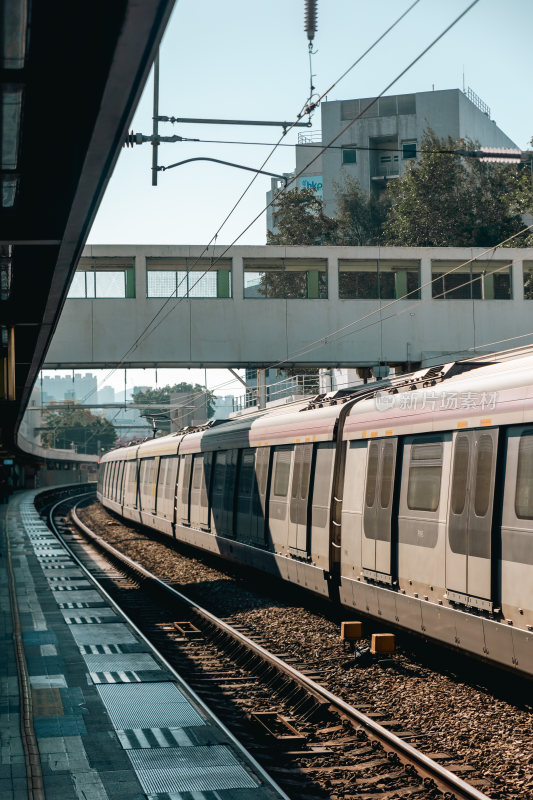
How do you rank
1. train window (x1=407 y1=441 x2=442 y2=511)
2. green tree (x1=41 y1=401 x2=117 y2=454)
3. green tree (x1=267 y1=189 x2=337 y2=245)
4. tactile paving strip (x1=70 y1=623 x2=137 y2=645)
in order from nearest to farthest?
A: 1. train window (x1=407 y1=441 x2=442 y2=511)
2. tactile paving strip (x1=70 y1=623 x2=137 y2=645)
3. green tree (x1=267 y1=189 x2=337 y2=245)
4. green tree (x1=41 y1=401 x2=117 y2=454)

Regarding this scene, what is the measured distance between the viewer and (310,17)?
13797 millimetres

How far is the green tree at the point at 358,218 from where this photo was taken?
7669cm

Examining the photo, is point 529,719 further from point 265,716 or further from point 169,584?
point 169,584

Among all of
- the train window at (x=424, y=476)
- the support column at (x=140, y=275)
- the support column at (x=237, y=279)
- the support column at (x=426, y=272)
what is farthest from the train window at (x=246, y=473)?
the support column at (x=426, y=272)

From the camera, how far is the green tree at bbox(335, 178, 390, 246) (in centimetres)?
7669

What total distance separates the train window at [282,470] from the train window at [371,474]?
394cm

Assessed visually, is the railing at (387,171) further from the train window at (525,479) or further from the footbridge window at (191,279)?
the train window at (525,479)

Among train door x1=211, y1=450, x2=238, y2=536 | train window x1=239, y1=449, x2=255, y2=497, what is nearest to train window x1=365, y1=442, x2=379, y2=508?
train window x1=239, y1=449, x2=255, y2=497

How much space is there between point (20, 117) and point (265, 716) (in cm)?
626

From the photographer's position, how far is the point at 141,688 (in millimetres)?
10820

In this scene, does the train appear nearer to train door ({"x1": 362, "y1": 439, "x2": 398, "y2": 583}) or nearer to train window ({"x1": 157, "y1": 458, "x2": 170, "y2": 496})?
train door ({"x1": 362, "y1": 439, "x2": 398, "y2": 583})

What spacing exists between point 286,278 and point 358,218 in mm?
40755

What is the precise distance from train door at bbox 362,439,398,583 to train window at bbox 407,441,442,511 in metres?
0.55

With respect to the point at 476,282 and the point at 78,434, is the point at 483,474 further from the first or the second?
the point at 78,434
